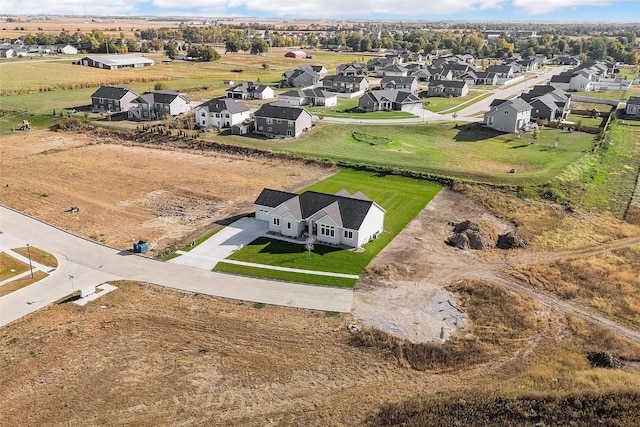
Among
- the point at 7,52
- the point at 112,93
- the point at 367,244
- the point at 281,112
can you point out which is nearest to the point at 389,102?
the point at 281,112

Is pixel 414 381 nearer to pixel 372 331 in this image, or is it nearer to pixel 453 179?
pixel 372 331

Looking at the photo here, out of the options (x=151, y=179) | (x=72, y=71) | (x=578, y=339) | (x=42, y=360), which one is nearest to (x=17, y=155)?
(x=151, y=179)

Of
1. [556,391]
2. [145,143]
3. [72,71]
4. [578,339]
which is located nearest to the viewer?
[556,391]

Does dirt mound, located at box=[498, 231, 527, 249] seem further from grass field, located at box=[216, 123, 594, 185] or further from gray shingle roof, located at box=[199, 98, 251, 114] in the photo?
gray shingle roof, located at box=[199, 98, 251, 114]

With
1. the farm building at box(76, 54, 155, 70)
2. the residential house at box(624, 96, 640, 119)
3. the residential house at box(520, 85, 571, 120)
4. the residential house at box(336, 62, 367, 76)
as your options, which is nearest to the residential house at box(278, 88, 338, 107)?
the residential house at box(520, 85, 571, 120)

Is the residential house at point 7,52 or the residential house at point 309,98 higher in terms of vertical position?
the residential house at point 7,52

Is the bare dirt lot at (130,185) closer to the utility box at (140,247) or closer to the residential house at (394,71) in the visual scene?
the utility box at (140,247)

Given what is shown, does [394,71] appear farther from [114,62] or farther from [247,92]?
[114,62]

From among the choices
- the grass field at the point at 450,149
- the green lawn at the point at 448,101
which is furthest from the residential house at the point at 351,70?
the grass field at the point at 450,149
